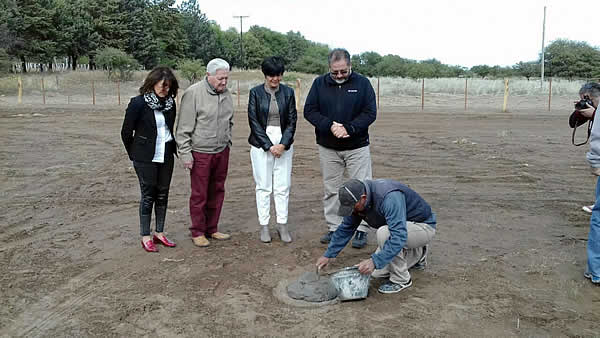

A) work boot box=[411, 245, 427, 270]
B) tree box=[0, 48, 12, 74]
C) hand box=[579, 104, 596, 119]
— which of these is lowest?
work boot box=[411, 245, 427, 270]

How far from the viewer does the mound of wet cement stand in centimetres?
427

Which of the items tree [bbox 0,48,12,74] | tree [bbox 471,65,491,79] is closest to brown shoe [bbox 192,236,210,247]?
tree [bbox 0,48,12,74]

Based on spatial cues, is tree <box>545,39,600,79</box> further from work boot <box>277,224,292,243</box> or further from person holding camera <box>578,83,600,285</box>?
work boot <box>277,224,292,243</box>

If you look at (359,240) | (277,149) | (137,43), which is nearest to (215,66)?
(277,149)

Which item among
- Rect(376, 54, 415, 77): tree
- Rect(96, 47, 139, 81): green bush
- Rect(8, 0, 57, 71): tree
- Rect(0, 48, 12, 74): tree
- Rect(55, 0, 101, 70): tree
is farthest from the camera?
Rect(376, 54, 415, 77): tree

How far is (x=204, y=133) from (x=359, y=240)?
1.93m

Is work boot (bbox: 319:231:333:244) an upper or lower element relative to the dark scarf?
lower

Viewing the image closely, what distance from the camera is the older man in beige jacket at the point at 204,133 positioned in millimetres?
5203

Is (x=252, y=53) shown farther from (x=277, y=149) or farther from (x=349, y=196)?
(x=349, y=196)

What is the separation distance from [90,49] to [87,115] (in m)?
35.6

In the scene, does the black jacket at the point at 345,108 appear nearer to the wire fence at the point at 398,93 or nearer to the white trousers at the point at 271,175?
the white trousers at the point at 271,175

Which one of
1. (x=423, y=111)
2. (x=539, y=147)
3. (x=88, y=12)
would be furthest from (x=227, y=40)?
(x=539, y=147)

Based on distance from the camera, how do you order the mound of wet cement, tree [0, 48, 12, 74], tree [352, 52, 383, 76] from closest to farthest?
the mound of wet cement → tree [0, 48, 12, 74] → tree [352, 52, 383, 76]

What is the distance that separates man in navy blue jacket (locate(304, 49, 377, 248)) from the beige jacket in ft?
3.03
